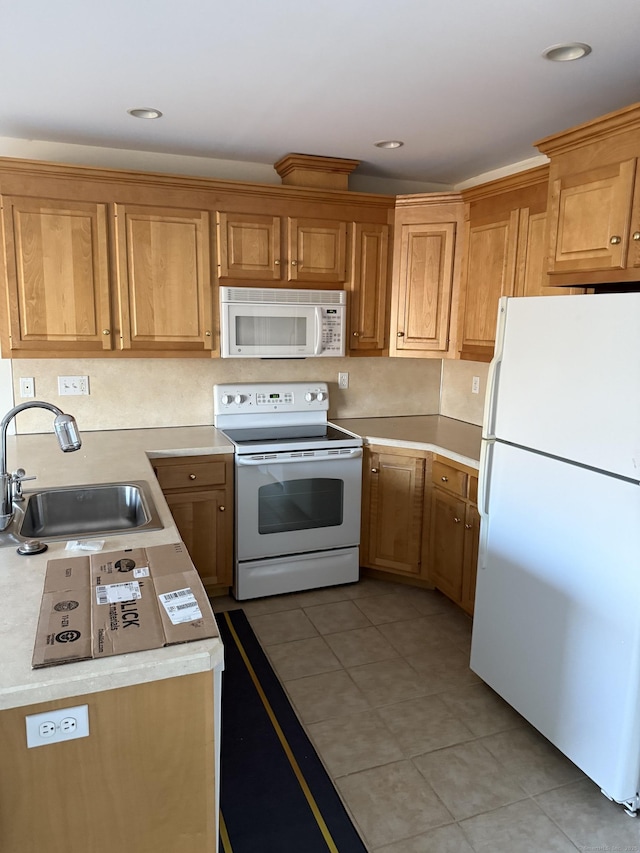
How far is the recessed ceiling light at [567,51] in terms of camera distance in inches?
76.3

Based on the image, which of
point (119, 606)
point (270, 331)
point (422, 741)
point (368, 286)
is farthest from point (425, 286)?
point (119, 606)

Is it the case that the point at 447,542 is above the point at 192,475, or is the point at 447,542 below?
below

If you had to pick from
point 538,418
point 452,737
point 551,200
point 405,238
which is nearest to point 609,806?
point 452,737

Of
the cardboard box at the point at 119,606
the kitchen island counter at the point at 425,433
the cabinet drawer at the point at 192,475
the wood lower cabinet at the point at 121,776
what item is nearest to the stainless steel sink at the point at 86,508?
the cardboard box at the point at 119,606

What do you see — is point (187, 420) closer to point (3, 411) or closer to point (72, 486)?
point (3, 411)

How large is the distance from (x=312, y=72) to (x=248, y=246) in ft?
3.84

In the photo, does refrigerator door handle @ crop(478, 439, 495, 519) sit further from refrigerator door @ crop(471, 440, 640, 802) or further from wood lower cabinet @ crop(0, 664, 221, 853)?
wood lower cabinet @ crop(0, 664, 221, 853)

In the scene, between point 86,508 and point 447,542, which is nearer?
point 86,508

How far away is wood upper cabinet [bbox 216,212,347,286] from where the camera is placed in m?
3.23

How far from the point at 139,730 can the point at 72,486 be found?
1272 mm

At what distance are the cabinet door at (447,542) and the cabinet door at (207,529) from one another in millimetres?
1110

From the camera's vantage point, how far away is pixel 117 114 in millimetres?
2680

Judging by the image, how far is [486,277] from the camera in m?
3.21

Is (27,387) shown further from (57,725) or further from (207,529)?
(57,725)
